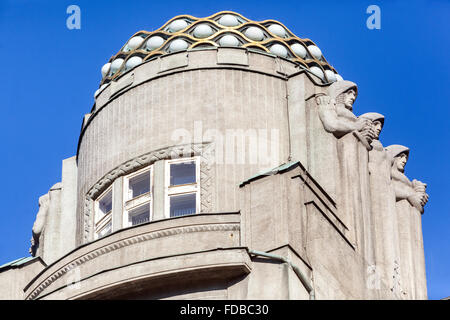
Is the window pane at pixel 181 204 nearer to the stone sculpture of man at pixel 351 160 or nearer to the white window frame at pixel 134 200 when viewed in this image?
the white window frame at pixel 134 200

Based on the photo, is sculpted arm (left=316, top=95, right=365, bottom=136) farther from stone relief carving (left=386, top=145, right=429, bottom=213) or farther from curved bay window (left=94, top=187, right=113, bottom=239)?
curved bay window (left=94, top=187, right=113, bottom=239)

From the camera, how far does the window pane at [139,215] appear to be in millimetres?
42344

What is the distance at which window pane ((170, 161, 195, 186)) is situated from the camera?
4250 centimetres

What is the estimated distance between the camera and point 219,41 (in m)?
45.8

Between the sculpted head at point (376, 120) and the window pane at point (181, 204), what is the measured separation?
571 centimetres

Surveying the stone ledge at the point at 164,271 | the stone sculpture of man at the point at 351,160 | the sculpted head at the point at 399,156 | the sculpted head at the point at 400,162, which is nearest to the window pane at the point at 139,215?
the stone ledge at the point at 164,271

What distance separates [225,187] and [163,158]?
2.11m

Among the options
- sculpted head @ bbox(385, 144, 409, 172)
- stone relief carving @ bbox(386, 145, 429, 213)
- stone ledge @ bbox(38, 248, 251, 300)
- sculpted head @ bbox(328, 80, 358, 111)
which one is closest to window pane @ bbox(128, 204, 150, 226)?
stone ledge @ bbox(38, 248, 251, 300)

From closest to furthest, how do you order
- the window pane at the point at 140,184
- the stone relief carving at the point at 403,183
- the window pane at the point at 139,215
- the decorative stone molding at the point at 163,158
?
the decorative stone molding at the point at 163,158, the window pane at the point at 139,215, the window pane at the point at 140,184, the stone relief carving at the point at 403,183

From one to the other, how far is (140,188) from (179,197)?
160 centimetres

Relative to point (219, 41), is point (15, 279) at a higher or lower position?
lower

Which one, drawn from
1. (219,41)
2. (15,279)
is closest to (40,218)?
(15,279)

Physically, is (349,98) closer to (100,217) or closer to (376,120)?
(376,120)

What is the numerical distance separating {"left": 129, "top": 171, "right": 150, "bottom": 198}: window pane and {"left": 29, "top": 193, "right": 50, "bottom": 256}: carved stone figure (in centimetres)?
394
